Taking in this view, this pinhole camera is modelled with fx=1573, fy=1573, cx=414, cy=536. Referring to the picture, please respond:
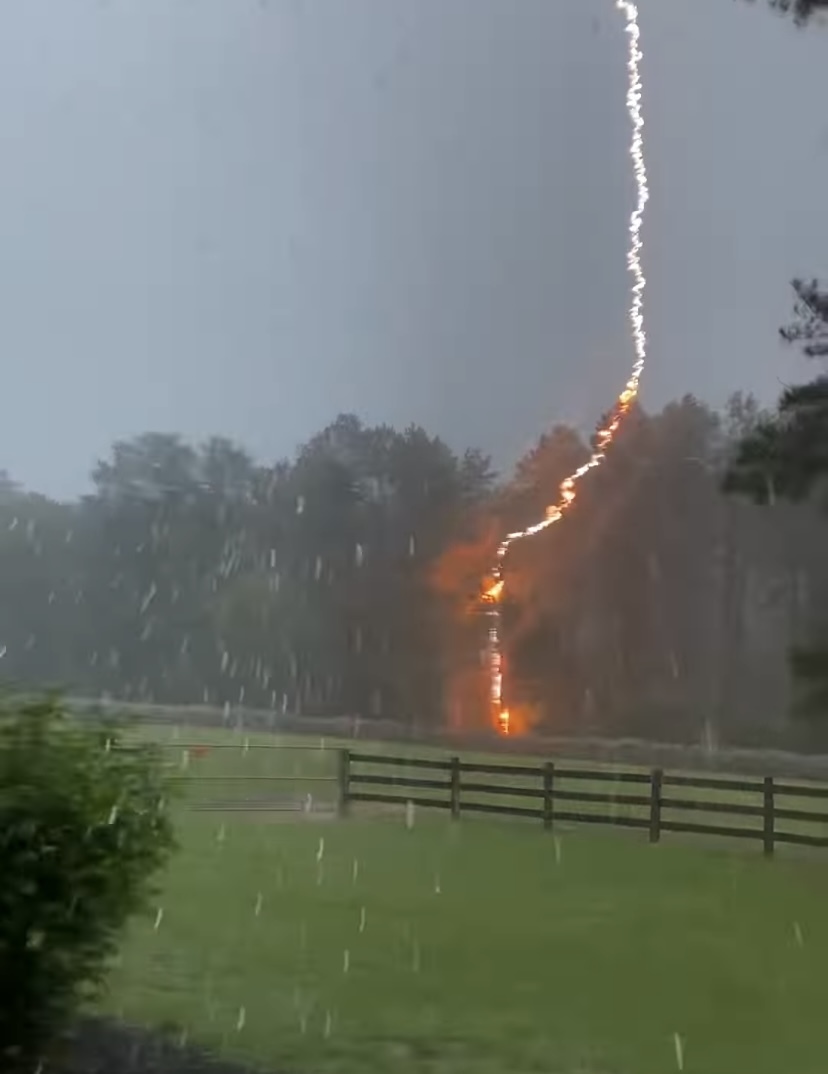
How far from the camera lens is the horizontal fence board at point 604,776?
51.4 ft

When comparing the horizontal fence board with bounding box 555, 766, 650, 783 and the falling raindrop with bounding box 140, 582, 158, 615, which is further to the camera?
the falling raindrop with bounding box 140, 582, 158, 615

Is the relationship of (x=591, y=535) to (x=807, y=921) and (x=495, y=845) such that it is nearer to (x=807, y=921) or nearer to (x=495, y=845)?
(x=495, y=845)

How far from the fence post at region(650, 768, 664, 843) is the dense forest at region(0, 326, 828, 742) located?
1.54 metres

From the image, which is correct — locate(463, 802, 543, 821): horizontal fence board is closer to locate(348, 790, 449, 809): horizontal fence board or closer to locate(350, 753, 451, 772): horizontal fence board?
locate(348, 790, 449, 809): horizontal fence board

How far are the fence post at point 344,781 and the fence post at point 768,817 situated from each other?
4.61 metres

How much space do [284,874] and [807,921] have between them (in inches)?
154

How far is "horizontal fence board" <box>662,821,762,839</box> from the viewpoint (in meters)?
14.1

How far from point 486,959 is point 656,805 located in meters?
6.86

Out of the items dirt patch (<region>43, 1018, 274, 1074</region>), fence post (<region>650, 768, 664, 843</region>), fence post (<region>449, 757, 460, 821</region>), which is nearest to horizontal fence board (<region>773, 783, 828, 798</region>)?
fence post (<region>650, 768, 664, 843</region>)

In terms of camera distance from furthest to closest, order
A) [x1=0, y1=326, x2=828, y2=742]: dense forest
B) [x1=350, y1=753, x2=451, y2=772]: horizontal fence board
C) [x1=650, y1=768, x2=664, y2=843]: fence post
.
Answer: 1. [x1=0, y1=326, x2=828, y2=742]: dense forest
2. [x1=350, y1=753, x2=451, y2=772]: horizontal fence board
3. [x1=650, y1=768, x2=664, y2=843]: fence post

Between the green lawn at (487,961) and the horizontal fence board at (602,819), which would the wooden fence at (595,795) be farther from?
the green lawn at (487,961)

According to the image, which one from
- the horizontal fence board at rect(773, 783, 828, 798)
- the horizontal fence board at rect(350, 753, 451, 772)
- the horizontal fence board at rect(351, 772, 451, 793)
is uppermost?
the horizontal fence board at rect(350, 753, 451, 772)

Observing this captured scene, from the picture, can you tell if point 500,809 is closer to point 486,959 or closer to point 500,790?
point 500,790

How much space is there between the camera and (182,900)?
995 centimetres
